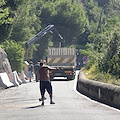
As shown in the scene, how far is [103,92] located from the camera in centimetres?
1802

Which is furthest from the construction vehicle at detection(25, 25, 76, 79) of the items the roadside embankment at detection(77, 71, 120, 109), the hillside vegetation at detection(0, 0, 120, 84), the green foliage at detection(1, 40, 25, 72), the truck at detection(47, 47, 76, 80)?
the roadside embankment at detection(77, 71, 120, 109)

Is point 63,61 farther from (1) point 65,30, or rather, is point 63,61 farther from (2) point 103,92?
(1) point 65,30

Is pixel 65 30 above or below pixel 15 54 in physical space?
above

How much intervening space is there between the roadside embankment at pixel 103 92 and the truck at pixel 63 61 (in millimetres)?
14635

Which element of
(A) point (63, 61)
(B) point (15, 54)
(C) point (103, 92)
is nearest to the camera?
(C) point (103, 92)

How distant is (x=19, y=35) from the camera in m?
57.0

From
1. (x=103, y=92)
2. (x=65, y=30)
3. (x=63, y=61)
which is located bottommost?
(x=65, y=30)

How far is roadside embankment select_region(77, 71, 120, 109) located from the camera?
1616cm

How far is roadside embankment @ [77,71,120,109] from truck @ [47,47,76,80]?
14.6 m

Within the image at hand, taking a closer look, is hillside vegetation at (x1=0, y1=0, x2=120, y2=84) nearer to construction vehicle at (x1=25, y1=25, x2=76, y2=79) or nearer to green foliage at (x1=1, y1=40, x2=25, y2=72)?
green foliage at (x1=1, y1=40, x2=25, y2=72)

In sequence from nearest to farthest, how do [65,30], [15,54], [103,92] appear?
[103,92]
[15,54]
[65,30]

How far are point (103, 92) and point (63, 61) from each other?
21526 mm

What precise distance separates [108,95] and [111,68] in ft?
45.3

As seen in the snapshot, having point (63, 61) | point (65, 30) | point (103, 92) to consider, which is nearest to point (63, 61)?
point (63, 61)
